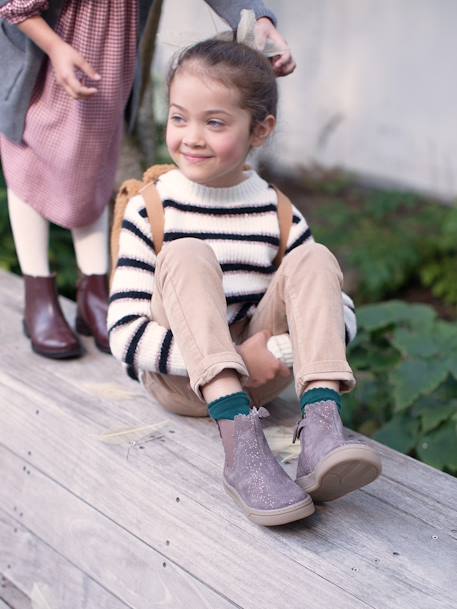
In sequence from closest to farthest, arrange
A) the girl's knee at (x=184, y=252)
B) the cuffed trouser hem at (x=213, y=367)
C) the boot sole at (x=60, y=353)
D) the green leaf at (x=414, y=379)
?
the cuffed trouser hem at (x=213, y=367)
the girl's knee at (x=184, y=252)
the green leaf at (x=414, y=379)
the boot sole at (x=60, y=353)

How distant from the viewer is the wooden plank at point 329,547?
175 centimetres

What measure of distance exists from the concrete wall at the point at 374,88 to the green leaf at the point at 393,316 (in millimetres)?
2492

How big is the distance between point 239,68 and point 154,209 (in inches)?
14.8

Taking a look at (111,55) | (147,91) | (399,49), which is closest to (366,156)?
(399,49)

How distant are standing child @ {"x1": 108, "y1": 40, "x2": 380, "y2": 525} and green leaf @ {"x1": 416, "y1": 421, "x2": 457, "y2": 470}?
479 mm

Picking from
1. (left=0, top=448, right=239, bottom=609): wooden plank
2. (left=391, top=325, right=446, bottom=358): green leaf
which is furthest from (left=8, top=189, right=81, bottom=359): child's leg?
(left=391, top=325, right=446, bottom=358): green leaf

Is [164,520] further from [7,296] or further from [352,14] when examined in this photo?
[352,14]

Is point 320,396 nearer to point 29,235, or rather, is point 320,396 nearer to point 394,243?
point 29,235

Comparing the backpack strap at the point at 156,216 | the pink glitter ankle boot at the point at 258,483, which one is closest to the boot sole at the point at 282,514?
the pink glitter ankle boot at the point at 258,483

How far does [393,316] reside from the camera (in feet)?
9.86

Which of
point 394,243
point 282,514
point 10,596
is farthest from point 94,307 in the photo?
point 394,243

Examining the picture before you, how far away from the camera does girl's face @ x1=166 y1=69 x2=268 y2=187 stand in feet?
7.05

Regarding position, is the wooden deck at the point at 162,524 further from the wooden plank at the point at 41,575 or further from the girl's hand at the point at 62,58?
the girl's hand at the point at 62,58

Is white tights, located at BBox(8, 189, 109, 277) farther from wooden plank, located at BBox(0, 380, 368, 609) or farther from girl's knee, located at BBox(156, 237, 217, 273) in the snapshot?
girl's knee, located at BBox(156, 237, 217, 273)
